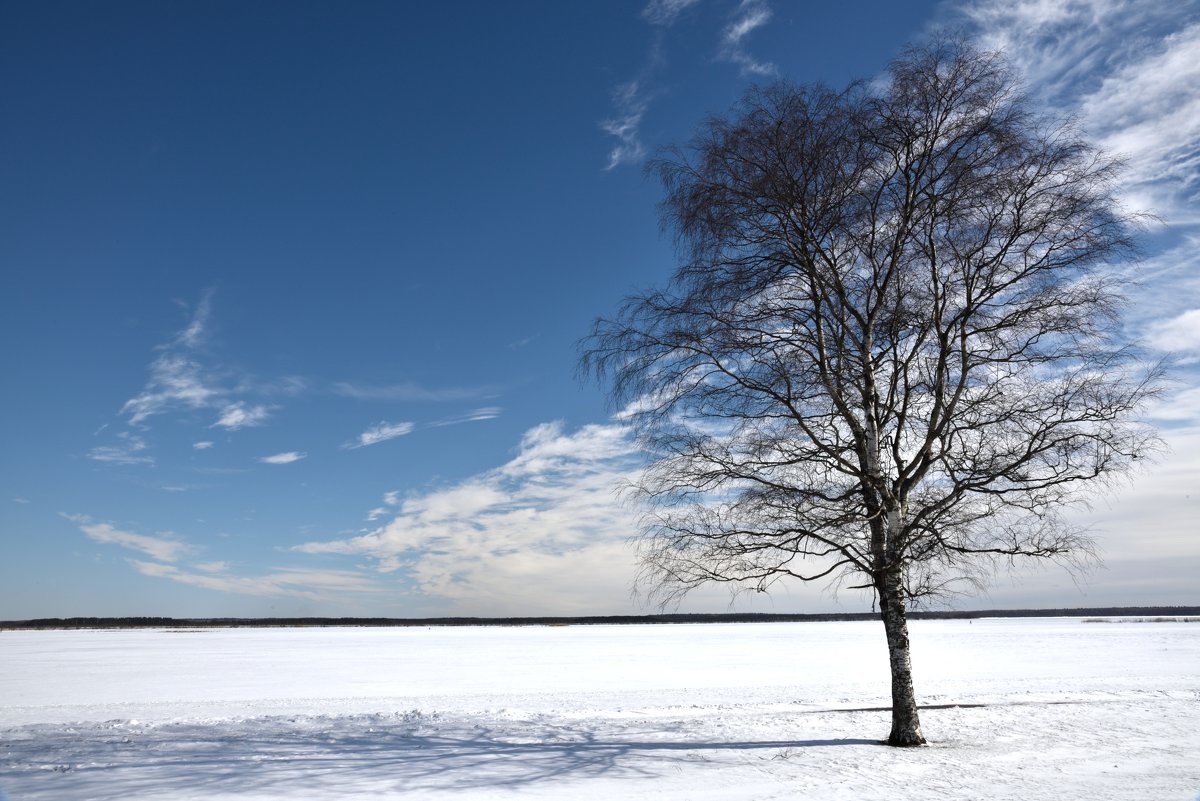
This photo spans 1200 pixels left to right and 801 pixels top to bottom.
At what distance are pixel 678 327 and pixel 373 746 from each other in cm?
845

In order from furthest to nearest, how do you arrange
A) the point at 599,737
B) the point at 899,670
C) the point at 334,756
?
the point at 599,737
the point at 899,670
the point at 334,756

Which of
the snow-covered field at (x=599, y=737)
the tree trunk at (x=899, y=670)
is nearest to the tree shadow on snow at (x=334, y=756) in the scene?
the snow-covered field at (x=599, y=737)

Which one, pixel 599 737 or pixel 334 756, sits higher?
pixel 334 756

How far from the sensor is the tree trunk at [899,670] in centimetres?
1221

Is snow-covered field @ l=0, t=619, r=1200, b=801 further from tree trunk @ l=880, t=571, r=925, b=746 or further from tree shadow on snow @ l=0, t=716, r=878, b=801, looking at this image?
tree trunk @ l=880, t=571, r=925, b=746

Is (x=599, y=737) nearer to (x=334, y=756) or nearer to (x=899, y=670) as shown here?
(x=334, y=756)

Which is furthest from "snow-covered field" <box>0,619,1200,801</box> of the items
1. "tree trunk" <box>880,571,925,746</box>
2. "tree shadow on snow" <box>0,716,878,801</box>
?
"tree trunk" <box>880,571,925,746</box>

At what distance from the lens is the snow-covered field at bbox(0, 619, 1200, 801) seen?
382 inches

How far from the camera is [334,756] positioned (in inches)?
456

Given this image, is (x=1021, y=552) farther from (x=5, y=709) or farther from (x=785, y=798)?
(x=5, y=709)

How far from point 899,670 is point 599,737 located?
5.06 metres

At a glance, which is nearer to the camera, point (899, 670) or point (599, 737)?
point (899, 670)

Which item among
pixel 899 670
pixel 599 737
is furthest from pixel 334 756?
A: pixel 899 670

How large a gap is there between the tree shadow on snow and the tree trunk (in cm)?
62
